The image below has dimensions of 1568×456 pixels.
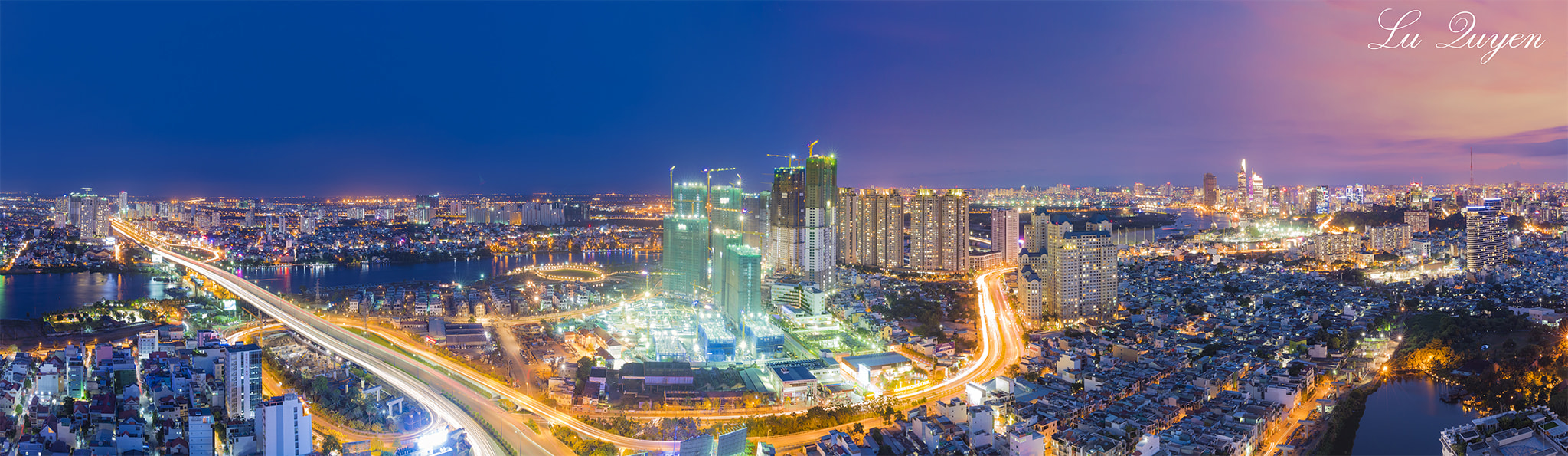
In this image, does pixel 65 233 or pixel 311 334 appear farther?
pixel 65 233

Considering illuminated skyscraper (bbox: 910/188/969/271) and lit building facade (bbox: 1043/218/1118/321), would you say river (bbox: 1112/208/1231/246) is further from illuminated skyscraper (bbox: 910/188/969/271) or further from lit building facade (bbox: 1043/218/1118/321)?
lit building facade (bbox: 1043/218/1118/321)

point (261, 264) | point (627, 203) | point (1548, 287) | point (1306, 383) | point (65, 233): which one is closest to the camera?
point (1306, 383)

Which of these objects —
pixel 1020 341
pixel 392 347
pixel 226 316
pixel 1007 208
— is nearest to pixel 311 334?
pixel 392 347

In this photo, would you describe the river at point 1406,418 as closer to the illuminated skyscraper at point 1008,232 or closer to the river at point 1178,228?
the illuminated skyscraper at point 1008,232

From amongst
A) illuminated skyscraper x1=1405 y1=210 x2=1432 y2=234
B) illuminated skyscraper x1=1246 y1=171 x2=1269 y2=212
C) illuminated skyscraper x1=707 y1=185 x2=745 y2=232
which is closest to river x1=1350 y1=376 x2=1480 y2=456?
illuminated skyscraper x1=707 y1=185 x2=745 y2=232

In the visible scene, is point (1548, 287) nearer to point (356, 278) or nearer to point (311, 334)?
point (311, 334)

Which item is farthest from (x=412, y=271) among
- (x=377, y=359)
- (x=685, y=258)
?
(x=377, y=359)
